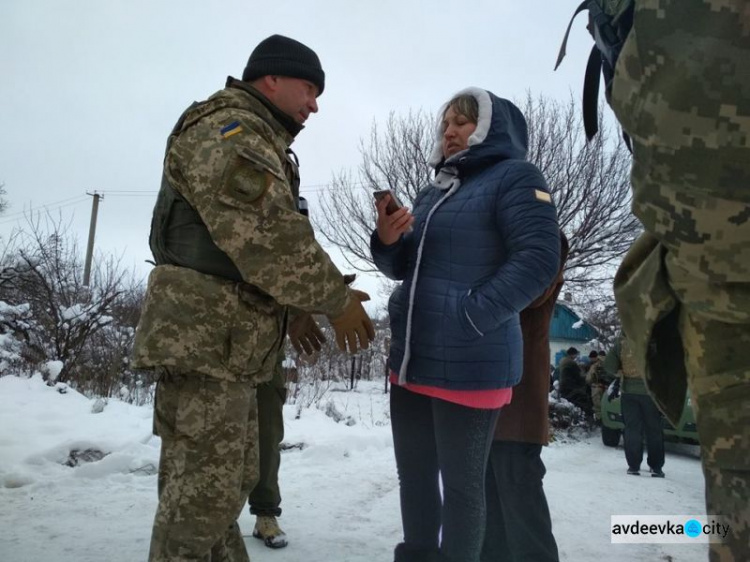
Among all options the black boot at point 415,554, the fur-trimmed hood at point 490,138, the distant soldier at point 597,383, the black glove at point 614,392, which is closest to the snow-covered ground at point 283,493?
the black boot at point 415,554

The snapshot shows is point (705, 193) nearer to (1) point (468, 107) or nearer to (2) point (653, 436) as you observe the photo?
(1) point (468, 107)

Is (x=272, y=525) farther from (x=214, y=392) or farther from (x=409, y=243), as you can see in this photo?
(x=409, y=243)

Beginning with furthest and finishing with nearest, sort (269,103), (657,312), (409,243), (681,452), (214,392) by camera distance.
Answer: (681,452), (409,243), (269,103), (214,392), (657,312)

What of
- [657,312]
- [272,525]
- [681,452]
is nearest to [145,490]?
[272,525]

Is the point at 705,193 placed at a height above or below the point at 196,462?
above

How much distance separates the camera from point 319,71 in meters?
2.16

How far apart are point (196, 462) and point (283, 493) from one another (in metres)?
2.25

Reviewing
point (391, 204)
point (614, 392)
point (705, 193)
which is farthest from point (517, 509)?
point (614, 392)

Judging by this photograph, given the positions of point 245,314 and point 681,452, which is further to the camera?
point 681,452

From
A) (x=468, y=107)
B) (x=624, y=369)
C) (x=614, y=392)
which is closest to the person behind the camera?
(x=468, y=107)

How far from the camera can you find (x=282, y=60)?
6.77ft

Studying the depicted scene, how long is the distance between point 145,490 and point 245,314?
7.63ft

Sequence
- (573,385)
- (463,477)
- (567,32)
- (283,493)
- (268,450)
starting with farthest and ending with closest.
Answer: (573,385) → (283,493) → (268,450) → (463,477) → (567,32)

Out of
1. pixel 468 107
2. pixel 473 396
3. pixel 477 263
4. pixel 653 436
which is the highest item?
pixel 468 107
